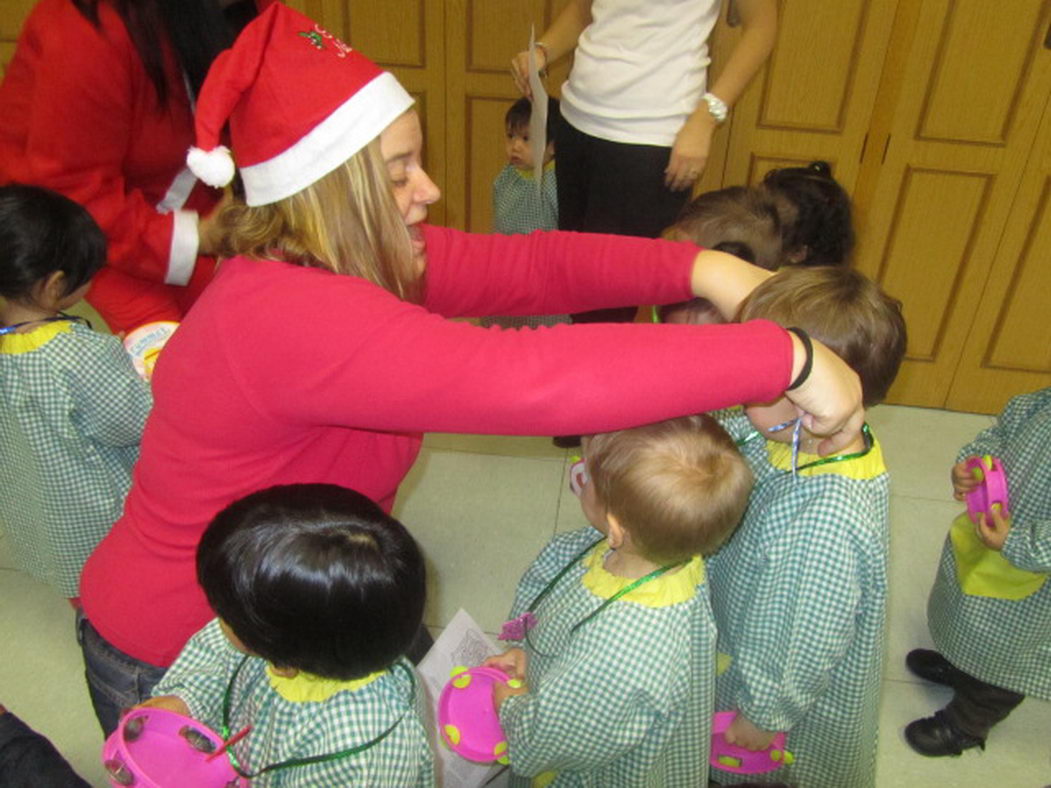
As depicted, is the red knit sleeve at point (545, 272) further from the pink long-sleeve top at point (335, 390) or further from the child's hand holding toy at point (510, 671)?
the child's hand holding toy at point (510, 671)

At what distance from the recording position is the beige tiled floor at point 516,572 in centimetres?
187

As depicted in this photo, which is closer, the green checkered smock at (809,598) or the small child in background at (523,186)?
the green checkered smock at (809,598)

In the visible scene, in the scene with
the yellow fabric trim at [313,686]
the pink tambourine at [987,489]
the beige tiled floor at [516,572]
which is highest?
the yellow fabric trim at [313,686]

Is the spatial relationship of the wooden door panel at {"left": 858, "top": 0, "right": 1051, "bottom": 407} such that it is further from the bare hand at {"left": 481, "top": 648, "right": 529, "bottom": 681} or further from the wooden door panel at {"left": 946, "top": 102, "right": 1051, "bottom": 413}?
the bare hand at {"left": 481, "top": 648, "right": 529, "bottom": 681}

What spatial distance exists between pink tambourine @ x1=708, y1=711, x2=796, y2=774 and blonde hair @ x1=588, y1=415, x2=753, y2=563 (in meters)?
0.43

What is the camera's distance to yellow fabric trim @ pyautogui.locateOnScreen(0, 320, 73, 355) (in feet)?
5.26

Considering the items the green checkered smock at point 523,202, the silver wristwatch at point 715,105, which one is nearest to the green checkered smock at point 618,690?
the silver wristwatch at point 715,105

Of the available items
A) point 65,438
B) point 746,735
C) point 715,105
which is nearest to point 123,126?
point 65,438

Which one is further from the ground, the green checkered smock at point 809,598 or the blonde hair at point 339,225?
the blonde hair at point 339,225

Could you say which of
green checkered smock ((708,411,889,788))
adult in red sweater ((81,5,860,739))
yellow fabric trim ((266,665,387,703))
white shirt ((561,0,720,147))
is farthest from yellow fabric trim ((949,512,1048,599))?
yellow fabric trim ((266,665,387,703))

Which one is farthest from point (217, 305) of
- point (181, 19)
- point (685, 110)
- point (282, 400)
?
point (685, 110)

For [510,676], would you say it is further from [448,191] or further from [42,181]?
[448,191]

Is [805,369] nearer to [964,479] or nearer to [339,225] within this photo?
[339,225]

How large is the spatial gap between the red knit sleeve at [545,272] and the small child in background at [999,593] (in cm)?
83
